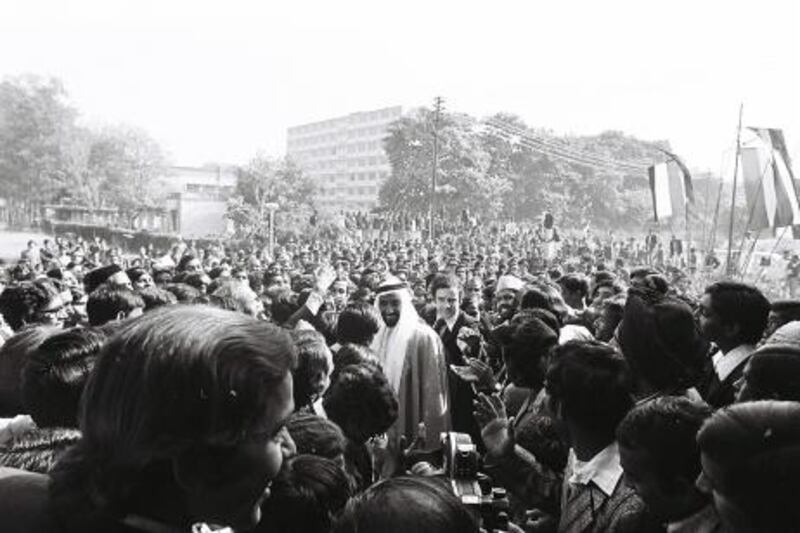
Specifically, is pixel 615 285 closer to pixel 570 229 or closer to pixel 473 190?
pixel 473 190

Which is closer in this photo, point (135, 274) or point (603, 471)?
point (603, 471)

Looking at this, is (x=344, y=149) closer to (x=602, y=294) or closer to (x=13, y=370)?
(x=602, y=294)

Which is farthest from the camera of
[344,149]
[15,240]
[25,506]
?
[344,149]

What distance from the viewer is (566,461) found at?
9.61ft

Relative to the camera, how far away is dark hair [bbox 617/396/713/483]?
80.7 inches

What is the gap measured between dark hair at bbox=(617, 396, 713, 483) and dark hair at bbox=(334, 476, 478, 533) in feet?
1.75

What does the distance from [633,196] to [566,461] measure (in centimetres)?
6108

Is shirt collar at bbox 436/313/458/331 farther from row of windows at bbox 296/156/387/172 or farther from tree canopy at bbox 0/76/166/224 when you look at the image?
Answer: row of windows at bbox 296/156/387/172

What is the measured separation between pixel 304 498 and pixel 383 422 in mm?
1134

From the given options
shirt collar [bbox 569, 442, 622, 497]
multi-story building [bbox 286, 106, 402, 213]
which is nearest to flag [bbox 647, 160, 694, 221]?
shirt collar [bbox 569, 442, 622, 497]

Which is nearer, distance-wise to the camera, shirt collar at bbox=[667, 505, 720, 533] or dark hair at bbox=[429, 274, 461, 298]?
shirt collar at bbox=[667, 505, 720, 533]

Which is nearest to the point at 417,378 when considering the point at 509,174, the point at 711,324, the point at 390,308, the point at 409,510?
the point at 390,308

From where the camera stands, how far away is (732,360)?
3.64 meters

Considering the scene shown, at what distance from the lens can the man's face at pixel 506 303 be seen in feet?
21.8
